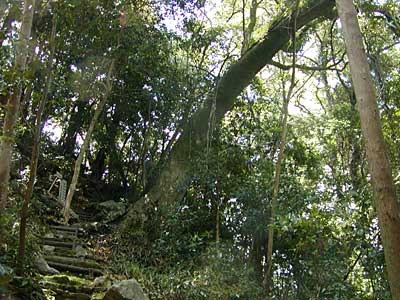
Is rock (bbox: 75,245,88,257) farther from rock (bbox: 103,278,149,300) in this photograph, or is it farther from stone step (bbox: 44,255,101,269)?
rock (bbox: 103,278,149,300)

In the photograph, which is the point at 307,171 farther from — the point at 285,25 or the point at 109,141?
the point at 109,141

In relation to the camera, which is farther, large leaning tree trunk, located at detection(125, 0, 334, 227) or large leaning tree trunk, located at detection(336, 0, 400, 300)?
large leaning tree trunk, located at detection(125, 0, 334, 227)

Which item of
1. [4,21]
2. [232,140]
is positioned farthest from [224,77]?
[4,21]

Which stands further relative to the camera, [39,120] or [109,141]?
[109,141]

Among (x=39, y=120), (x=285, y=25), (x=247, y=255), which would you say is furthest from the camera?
(x=285, y=25)

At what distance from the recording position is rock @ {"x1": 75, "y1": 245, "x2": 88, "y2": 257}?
7.39 m

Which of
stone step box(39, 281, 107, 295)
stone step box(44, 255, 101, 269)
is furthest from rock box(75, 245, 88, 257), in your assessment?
stone step box(39, 281, 107, 295)

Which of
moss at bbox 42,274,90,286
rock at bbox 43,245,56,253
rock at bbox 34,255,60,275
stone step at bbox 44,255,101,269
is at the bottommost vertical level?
moss at bbox 42,274,90,286

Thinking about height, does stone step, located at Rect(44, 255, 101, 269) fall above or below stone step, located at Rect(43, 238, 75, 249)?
below

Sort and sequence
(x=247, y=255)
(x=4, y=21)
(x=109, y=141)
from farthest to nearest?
(x=109, y=141) < (x=247, y=255) < (x=4, y=21)

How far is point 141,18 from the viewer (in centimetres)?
1027

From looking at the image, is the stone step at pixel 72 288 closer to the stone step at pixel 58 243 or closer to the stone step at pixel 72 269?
the stone step at pixel 72 269

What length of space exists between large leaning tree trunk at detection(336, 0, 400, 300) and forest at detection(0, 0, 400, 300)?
0.04ft

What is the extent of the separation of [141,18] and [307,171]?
17.1 feet
